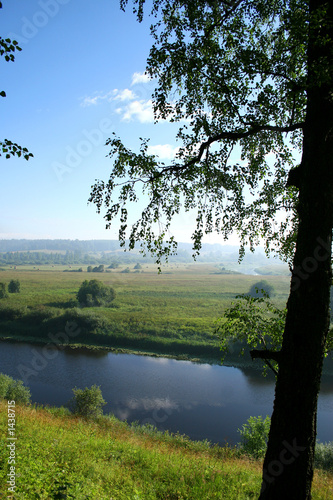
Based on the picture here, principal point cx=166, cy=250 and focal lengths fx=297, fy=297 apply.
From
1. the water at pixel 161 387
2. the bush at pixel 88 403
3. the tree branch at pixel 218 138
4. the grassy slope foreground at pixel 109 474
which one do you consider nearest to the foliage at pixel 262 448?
the water at pixel 161 387

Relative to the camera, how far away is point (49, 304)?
54.7 metres

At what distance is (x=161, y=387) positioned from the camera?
27266mm

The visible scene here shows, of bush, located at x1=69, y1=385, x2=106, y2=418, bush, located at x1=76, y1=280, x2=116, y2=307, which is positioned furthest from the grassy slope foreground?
bush, located at x1=76, y1=280, x2=116, y2=307

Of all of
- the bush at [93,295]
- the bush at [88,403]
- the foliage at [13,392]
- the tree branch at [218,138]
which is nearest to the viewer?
the tree branch at [218,138]

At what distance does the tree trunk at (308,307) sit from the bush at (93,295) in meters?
58.0

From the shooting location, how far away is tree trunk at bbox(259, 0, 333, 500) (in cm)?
373

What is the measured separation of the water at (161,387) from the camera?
21359 mm

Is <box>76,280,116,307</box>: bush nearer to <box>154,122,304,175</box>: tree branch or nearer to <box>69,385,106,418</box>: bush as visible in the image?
<box>69,385,106,418</box>: bush

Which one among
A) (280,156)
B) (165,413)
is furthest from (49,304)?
(280,156)

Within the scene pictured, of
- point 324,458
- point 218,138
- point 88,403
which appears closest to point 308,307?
point 218,138

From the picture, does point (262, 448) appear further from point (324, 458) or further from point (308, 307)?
point (308, 307)

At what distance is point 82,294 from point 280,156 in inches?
2301

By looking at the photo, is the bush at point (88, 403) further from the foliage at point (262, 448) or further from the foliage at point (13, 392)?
the foliage at point (262, 448)

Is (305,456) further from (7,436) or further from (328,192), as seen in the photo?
(7,436)
